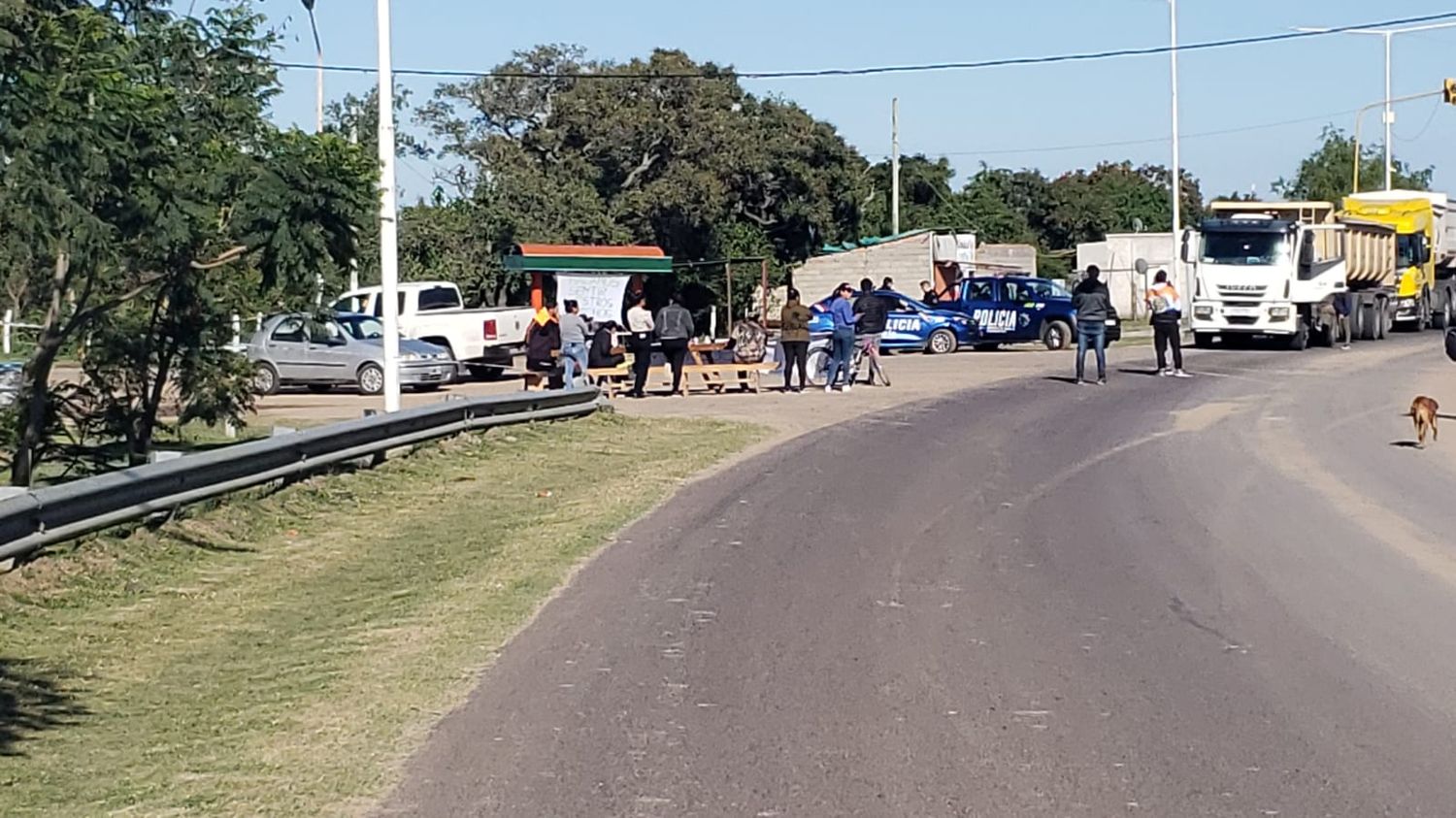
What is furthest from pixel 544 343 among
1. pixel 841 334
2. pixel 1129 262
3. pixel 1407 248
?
pixel 1129 262

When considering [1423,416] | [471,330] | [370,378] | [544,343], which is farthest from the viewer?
[471,330]

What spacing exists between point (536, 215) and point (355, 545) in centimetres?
4076

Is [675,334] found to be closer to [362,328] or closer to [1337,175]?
[362,328]

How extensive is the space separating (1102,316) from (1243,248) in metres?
12.0

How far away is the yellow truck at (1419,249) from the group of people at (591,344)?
2304cm

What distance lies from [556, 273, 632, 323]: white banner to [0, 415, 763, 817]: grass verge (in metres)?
21.2

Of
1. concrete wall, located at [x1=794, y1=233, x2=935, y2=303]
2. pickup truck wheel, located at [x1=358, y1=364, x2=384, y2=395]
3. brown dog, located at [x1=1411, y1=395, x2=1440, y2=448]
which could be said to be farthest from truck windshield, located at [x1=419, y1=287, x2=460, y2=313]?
brown dog, located at [x1=1411, y1=395, x2=1440, y2=448]

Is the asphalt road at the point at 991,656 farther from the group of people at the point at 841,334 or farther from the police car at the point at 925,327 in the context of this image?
the police car at the point at 925,327

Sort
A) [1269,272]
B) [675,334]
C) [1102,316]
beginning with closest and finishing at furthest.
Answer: [675,334] < [1102,316] < [1269,272]

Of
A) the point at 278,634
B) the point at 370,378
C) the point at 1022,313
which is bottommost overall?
the point at 278,634

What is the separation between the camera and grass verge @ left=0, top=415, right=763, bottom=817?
7.13 m

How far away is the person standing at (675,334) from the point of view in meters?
27.1

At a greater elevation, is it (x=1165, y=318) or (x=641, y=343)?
(x=1165, y=318)

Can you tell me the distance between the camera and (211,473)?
44.6 feet
